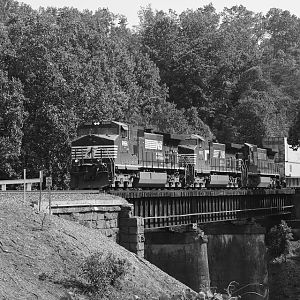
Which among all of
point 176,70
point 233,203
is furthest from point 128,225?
point 176,70

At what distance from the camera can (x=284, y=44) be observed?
161875 millimetres

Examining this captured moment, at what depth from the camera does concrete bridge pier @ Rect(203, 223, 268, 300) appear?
156 feet

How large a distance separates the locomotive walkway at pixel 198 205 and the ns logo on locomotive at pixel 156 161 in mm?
2197

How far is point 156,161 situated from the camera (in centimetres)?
4203

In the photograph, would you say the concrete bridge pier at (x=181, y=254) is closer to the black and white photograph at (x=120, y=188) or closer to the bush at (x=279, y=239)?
the black and white photograph at (x=120, y=188)

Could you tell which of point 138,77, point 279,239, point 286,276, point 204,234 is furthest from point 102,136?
point 138,77

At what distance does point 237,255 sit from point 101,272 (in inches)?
1150

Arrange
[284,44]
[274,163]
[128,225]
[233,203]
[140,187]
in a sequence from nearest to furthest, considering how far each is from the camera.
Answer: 1. [128,225]
2. [140,187]
3. [233,203]
4. [274,163]
5. [284,44]

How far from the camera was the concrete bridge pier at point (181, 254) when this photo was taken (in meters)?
38.8

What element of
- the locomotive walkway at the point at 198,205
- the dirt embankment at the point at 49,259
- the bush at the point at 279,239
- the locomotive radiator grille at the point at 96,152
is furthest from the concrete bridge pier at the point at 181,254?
the bush at the point at 279,239

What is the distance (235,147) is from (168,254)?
20.8 meters

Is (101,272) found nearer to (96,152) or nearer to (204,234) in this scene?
(96,152)

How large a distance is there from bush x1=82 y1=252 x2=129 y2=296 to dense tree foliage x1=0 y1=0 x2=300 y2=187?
30136 millimetres

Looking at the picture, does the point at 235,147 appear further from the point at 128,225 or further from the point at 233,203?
the point at 128,225
